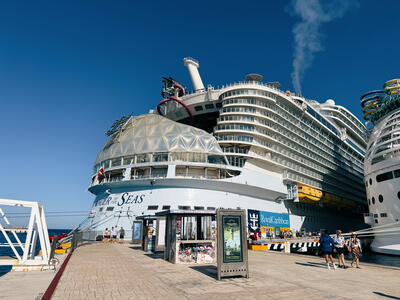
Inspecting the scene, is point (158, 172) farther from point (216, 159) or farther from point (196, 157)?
point (216, 159)

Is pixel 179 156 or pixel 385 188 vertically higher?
pixel 179 156

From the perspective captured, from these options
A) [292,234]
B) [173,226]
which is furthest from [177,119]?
[173,226]

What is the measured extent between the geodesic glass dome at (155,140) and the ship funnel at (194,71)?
59.3ft

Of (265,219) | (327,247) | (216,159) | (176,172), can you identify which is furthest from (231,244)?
(265,219)

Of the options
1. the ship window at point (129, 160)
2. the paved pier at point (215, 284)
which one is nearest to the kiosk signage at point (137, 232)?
the ship window at point (129, 160)

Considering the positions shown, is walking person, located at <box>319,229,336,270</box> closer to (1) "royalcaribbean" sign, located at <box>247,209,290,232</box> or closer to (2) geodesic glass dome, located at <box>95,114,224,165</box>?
(1) "royalcaribbean" sign, located at <box>247,209,290,232</box>

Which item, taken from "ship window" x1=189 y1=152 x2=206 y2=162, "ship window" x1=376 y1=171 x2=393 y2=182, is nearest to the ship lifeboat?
"ship window" x1=376 y1=171 x2=393 y2=182

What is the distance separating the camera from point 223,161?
116ft

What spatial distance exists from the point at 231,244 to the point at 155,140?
27.3m

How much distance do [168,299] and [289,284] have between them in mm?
4143

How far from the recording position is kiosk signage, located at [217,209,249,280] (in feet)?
30.9

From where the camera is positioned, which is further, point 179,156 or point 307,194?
point 307,194

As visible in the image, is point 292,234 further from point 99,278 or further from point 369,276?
point 99,278

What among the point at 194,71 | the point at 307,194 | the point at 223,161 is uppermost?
the point at 194,71
